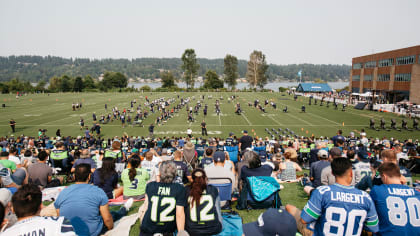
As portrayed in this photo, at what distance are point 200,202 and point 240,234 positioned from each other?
108 centimetres

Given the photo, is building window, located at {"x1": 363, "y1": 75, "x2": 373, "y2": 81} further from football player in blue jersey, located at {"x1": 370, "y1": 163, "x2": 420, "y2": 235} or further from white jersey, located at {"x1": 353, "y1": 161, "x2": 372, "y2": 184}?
football player in blue jersey, located at {"x1": 370, "y1": 163, "x2": 420, "y2": 235}

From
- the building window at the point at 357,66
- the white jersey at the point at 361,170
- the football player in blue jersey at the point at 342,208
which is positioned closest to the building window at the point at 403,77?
the building window at the point at 357,66

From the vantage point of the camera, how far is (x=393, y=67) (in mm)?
56062

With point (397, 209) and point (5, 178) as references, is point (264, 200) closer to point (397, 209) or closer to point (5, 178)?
point (397, 209)

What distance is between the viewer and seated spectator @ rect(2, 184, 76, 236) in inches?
115

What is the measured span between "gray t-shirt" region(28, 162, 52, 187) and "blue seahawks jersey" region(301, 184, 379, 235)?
22.9ft

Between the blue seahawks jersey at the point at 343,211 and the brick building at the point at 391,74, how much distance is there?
53487mm

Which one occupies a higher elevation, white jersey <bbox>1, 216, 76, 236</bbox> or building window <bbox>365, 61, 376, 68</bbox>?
building window <bbox>365, 61, 376, 68</bbox>

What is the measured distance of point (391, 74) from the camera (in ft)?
185

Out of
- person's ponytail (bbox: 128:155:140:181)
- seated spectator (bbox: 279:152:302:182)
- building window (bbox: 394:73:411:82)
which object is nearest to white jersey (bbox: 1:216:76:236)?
person's ponytail (bbox: 128:155:140:181)

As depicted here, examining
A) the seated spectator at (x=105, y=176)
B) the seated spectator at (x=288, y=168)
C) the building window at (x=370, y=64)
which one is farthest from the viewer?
the building window at (x=370, y=64)

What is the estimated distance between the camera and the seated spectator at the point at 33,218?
2918mm

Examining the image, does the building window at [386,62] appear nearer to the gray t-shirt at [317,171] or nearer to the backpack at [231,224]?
the gray t-shirt at [317,171]

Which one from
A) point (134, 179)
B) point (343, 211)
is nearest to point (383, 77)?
point (134, 179)
